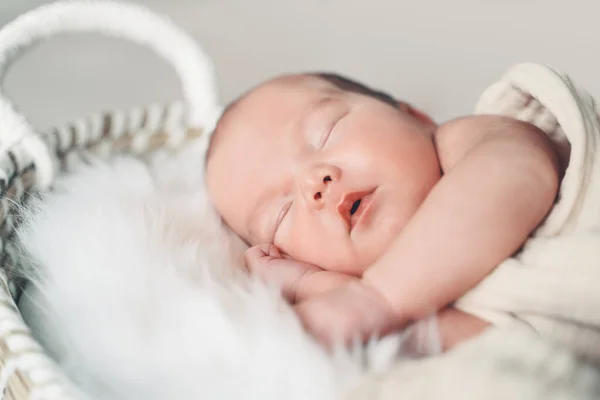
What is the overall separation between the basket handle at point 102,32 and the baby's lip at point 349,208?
1.22 ft

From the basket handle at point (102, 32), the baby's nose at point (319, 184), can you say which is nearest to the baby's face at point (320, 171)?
the baby's nose at point (319, 184)

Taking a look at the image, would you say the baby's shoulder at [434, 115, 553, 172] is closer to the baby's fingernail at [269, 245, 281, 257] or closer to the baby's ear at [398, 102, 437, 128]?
the baby's ear at [398, 102, 437, 128]

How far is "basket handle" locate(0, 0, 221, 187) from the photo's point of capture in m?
0.82

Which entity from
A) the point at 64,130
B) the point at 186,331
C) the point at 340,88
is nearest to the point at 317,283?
the point at 186,331

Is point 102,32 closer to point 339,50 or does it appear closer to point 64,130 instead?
point 64,130

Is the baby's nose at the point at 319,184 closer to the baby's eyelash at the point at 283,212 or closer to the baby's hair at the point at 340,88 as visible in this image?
the baby's eyelash at the point at 283,212

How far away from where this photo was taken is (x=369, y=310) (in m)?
0.60

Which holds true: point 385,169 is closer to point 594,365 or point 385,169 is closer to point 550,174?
point 550,174

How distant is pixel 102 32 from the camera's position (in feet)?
3.12

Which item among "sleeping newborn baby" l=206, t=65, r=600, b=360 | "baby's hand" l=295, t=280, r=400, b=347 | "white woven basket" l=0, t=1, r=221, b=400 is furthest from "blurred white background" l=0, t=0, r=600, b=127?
"baby's hand" l=295, t=280, r=400, b=347

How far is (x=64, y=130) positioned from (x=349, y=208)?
434 mm

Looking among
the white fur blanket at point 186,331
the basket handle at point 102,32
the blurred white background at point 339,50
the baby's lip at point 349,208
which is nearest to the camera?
the white fur blanket at point 186,331

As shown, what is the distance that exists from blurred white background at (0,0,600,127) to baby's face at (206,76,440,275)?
66cm

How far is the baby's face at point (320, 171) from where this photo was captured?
71cm
